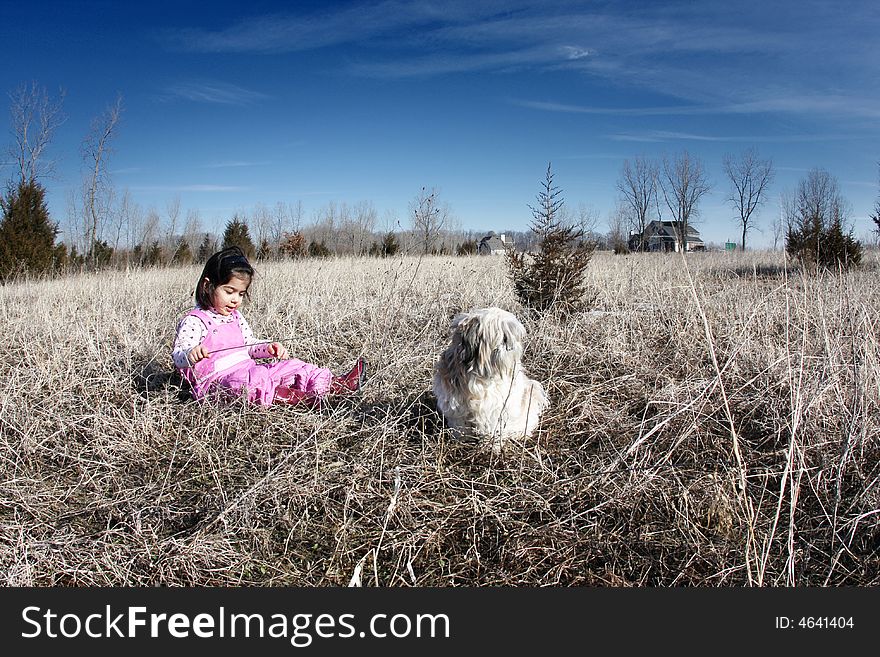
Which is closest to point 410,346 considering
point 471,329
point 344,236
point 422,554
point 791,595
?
point 471,329

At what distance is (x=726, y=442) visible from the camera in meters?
2.79

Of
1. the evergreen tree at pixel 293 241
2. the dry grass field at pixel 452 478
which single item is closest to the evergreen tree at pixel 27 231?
the evergreen tree at pixel 293 241

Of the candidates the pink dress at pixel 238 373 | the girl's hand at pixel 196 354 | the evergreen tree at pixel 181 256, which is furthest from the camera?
the evergreen tree at pixel 181 256

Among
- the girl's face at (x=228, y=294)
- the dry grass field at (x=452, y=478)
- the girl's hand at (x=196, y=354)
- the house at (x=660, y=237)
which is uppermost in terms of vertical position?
the house at (x=660, y=237)

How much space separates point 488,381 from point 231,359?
186 centimetres

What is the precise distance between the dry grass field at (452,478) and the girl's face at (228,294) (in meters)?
0.67

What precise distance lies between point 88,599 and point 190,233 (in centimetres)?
3288

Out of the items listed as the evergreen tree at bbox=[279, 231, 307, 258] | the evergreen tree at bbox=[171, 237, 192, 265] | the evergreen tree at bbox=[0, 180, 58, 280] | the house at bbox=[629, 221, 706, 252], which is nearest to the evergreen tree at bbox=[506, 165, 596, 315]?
the house at bbox=[629, 221, 706, 252]

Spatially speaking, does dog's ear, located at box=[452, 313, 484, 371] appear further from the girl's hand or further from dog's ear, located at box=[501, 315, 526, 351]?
the girl's hand

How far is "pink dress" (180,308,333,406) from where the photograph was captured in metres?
A: 3.25

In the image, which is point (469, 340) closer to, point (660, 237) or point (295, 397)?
point (295, 397)

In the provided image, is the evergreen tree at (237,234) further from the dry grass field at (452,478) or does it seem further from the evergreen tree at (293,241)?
the dry grass field at (452,478)

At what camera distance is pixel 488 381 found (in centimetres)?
277

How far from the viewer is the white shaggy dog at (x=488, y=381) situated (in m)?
2.70
